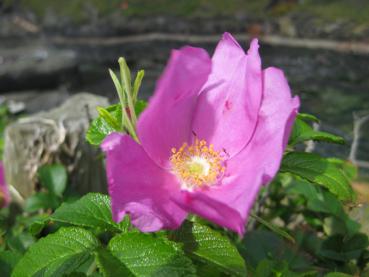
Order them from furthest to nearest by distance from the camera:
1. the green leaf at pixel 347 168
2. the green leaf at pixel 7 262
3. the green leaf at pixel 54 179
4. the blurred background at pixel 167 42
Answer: the blurred background at pixel 167 42 < the green leaf at pixel 54 179 < the green leaf at pixel 347 168 < the green leaf at pixel 7 262

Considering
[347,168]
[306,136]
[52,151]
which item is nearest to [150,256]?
[306,136]

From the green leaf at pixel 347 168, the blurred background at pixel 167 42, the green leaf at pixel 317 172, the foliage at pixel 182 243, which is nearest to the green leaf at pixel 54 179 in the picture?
the foliage at pixel 182 243

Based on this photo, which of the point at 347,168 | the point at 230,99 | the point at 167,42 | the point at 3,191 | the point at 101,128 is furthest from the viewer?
the point at 167,42

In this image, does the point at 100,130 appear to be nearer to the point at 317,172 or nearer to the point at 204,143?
the point at 204,143

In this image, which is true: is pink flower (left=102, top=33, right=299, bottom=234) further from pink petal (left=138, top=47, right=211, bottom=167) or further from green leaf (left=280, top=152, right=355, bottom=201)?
green leaf (left=280, top=152, right=355, bottom=201)

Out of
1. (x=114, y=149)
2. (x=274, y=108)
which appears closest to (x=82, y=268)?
(x=114, y=149)

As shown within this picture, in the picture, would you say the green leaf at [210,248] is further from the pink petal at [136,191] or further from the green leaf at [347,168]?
the green leaf at [347,168]

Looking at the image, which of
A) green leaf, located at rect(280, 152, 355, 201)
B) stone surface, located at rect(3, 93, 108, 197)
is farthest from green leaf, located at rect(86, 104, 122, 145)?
stone surface, located at rect(3, 93, 108, 197)
